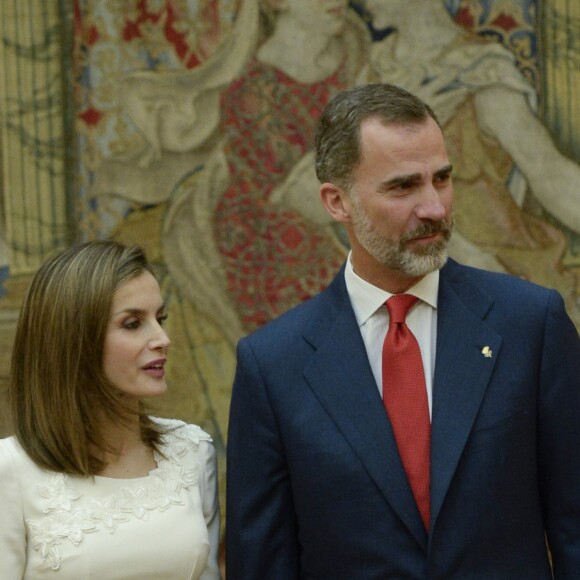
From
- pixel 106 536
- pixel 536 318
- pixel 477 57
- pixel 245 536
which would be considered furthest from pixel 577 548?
pixel 477 57

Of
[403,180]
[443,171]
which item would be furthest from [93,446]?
[443,171]

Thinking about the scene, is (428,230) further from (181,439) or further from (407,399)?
(181,439)

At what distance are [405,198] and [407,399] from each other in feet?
2.00

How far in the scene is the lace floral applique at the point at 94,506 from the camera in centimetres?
332

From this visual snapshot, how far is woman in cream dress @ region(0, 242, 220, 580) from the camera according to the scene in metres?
3.34

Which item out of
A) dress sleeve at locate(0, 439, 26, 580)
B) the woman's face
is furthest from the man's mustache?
dress sleeve at locate(0, 439, 26, 580)

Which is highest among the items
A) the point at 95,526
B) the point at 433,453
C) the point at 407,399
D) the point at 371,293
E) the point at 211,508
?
the point at 371,293

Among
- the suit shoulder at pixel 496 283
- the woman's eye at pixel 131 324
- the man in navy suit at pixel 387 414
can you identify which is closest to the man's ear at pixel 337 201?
the man in navy suit at pixel 387 414

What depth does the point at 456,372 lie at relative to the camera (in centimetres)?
328

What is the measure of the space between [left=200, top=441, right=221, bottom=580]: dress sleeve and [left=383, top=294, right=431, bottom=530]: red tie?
0.79m

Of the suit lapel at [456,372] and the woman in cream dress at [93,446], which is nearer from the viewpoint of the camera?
the suit lapel at [456,372]

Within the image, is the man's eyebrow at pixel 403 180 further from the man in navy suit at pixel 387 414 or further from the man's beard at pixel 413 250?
the man's beard at pixel 413 250

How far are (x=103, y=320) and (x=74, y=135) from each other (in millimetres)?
2735

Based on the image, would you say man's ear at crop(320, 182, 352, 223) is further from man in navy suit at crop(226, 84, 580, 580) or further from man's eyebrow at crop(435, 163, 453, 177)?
man's eyebrow at crop(435, 163, 453, 177)
